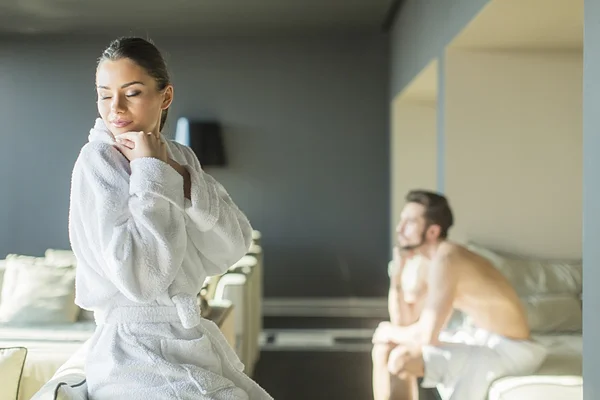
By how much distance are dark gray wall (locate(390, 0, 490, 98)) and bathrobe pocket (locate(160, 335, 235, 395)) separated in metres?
1.78

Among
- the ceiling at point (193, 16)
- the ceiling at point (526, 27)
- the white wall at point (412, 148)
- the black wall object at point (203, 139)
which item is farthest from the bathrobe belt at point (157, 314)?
the black wall object at point (203, 139)

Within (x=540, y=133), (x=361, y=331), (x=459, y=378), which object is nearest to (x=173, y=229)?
(x=459, y=378)

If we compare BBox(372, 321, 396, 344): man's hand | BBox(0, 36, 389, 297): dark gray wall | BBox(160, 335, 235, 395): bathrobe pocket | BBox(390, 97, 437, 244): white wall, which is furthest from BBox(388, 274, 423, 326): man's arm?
BBox(0, 36, 389, 297): dark gray wall

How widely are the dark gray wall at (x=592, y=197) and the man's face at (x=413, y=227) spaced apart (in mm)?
1062

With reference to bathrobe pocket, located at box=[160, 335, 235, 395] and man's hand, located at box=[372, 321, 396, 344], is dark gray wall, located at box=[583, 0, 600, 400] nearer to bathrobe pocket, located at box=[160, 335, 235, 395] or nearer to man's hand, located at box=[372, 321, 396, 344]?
bathrobe pocket, located at box=[160, 335, 235, 395]

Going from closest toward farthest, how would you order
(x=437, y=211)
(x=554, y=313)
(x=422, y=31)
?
(x=437, y=211) < (x=554, y=313) < (x=422, y=31)

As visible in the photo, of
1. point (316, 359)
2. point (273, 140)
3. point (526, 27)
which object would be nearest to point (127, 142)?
point (526, 27)

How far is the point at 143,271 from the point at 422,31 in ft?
10.6

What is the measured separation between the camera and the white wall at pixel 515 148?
333 cm

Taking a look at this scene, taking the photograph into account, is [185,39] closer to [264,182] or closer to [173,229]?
[264,182]

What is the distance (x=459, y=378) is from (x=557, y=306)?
1012mm

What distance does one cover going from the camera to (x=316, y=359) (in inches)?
163

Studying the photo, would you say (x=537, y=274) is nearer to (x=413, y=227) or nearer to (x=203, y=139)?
(x=413, y=227)

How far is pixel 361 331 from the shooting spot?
5004 mm
